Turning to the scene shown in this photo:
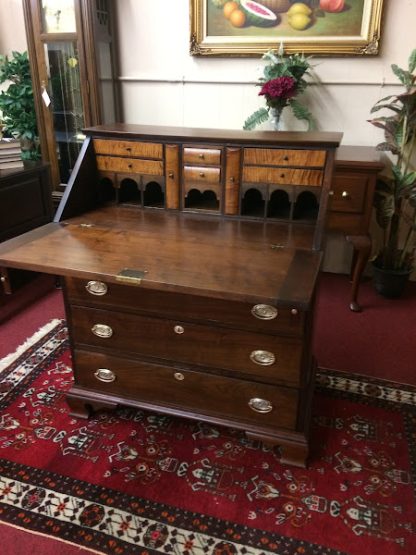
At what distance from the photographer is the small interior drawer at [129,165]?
1801 mm

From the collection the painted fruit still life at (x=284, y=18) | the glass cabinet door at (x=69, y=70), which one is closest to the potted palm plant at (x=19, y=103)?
the glass cabinet door at (x=69, y=70)

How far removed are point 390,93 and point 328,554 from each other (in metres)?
2.44

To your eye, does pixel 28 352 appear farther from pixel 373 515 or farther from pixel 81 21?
pixel 81 21

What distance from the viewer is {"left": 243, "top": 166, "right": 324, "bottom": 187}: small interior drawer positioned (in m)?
1.63

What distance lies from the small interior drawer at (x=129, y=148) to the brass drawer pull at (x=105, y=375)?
2.77ft

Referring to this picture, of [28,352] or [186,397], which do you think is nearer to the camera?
[186,397]

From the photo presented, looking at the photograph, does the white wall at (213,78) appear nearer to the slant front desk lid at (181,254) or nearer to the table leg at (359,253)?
the table leg at (359,253)

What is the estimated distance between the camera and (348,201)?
8.36 feet

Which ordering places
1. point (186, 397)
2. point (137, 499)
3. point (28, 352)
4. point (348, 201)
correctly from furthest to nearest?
1. point (348, 201)
2. point (28, 352)
3. point (186, 397)
4. point (137, 499)

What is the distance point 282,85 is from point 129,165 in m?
1.17

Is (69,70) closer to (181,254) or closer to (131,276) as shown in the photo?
(181,254)

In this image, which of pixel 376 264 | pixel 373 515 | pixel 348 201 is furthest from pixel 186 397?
pixel 376 264

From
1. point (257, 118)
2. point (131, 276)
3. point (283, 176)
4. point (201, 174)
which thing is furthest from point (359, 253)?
point (131, 276)

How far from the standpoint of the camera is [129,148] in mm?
1812
